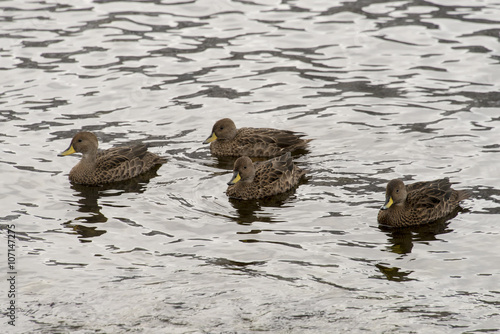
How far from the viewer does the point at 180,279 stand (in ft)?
34.4

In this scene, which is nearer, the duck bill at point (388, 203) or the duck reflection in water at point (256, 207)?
the duck bill at point (388, 203)

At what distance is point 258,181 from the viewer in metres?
13.7

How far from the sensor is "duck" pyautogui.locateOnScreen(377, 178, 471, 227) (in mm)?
12219

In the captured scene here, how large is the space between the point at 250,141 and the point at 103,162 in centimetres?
287

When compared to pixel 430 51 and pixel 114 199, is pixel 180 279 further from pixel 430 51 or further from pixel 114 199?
pixel 430 51

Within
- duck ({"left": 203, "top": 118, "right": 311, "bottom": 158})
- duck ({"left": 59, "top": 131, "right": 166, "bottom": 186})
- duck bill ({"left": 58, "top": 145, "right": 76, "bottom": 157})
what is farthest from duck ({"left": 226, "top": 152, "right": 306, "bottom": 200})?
duck bill ({"left": 58, "top": 145, "right": 76, "bottom": 157})

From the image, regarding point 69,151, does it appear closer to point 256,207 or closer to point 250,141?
point 250,141

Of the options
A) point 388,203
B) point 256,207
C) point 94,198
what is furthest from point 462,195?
point 94,198

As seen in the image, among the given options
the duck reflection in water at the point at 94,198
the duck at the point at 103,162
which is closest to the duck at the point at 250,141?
the duck reflection in water at the point at 94,198

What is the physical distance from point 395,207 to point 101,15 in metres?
13.5

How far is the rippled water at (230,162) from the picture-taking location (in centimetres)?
987

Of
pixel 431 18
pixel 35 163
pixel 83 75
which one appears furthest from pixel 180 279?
pixel 431 18

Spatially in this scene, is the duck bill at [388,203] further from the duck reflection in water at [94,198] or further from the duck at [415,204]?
the duck reflection in water at [94,198]

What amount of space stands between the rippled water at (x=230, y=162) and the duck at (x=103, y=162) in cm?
27
